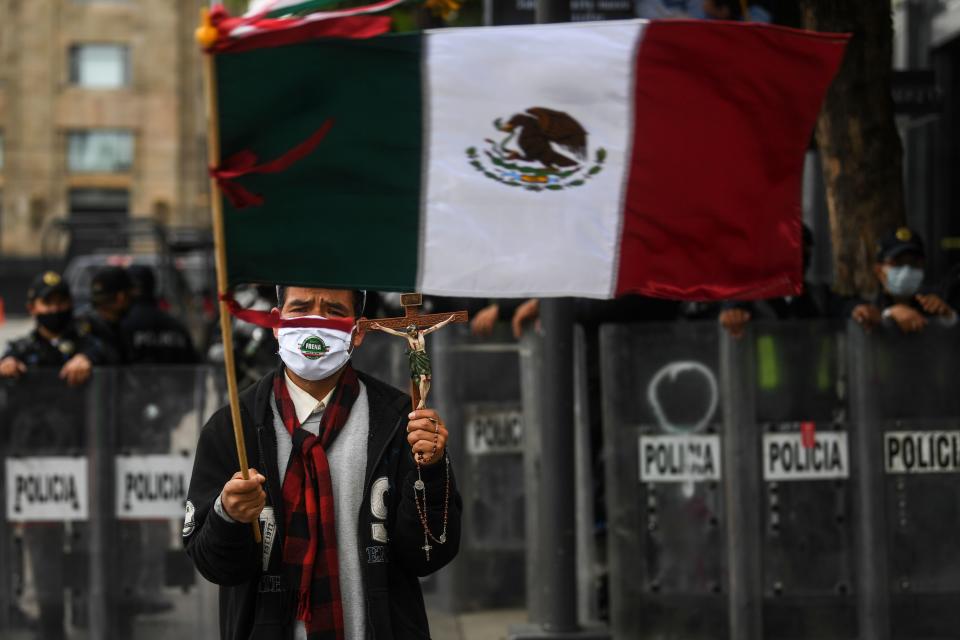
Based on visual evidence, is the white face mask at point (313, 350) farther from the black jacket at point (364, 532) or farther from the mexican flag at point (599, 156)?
the mexican flag at point (599, 156)

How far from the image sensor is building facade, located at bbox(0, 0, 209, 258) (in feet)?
165

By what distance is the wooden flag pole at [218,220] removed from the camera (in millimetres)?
3559

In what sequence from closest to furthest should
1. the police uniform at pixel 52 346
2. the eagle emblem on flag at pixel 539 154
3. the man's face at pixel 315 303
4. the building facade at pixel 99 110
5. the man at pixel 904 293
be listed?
1. the man's face at pixel 315 303
2. the eagle emblem on flag at pixel 539 154
3. the man at pixel 904 293
4. the police uniform at pixel 52 346
5. the building facade at pixel 99 110

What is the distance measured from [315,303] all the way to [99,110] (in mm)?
49237

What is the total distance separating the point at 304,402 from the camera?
396cm

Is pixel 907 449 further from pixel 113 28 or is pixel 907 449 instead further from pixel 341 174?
pixel 113 28

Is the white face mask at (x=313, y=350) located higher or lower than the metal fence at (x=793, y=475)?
higher

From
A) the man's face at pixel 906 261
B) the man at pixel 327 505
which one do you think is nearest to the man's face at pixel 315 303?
the man at pixel 327 505

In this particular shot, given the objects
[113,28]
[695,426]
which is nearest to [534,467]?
[695,426]

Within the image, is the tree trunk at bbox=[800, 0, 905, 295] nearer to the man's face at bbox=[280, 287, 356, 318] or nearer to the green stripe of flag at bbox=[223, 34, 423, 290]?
the green stripe of flag at bbox=[223, 34, 423, 290]

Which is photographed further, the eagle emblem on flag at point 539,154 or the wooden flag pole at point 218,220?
the eagle emblem on flag at point 539,154

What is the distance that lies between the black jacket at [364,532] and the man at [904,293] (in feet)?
10.4

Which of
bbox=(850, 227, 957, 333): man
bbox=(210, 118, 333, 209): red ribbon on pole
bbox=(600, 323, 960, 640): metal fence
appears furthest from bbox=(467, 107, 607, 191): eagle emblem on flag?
bbox=(850, 227, 957, 333): man

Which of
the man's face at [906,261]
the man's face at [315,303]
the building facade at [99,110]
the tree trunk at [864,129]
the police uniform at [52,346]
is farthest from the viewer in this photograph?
the building facade at [99,110]
